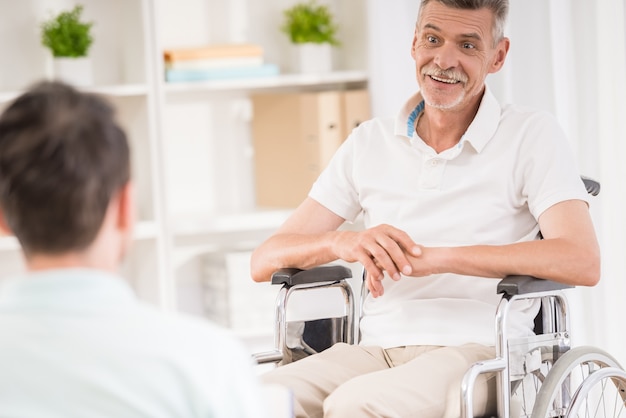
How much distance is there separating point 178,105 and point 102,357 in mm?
2828

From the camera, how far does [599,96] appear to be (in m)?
2.74

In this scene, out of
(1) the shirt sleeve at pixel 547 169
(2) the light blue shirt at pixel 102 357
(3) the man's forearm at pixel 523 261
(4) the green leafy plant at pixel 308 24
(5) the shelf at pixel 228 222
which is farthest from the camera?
→ (4) the green leafy plant at pixel 308 24

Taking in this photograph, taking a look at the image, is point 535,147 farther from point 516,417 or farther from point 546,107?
point 546,107

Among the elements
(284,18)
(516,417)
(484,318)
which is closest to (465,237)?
(484,318)

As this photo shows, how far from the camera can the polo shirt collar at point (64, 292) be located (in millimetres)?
904

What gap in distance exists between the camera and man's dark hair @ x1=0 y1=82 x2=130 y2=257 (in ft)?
3.06

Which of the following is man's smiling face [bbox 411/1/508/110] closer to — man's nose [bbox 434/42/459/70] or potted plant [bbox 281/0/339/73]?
man's nose [bbox 434/42/459/70]

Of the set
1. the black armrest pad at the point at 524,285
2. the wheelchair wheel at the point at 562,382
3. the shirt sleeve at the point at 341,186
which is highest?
the shirt sleeve at the point at 341,186

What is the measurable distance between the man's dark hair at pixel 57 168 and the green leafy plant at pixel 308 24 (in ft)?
8.62

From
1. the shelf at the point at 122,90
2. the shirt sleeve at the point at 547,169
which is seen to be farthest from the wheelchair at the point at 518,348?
the shelf at the point at 122,90

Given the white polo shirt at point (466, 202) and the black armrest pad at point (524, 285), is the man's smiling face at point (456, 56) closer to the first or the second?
the white polo shirt at point (466, 202)

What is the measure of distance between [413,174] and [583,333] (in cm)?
101

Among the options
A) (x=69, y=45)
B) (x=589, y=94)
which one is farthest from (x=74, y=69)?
(x=589, y=94)

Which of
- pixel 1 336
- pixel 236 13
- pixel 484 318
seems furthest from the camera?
pixel 236 13
